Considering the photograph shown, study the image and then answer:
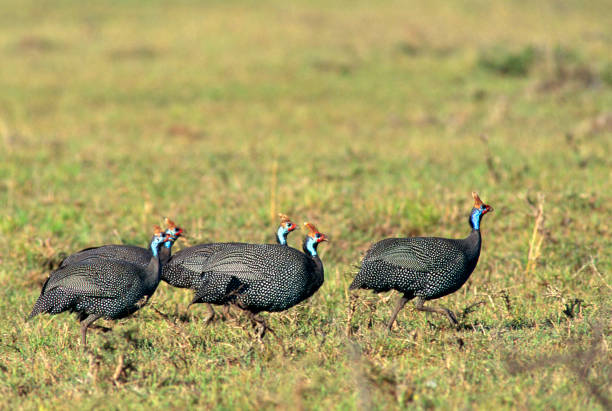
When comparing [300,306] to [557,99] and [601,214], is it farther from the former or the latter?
[557,99]

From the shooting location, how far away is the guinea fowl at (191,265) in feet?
17.3

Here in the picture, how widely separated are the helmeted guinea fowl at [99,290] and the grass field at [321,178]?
6.6 inches

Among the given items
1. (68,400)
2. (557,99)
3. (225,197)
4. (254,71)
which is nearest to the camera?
(68,400)

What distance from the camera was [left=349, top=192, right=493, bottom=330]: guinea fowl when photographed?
507cm

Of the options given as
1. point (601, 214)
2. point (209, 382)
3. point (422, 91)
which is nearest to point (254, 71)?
point (422, 91)

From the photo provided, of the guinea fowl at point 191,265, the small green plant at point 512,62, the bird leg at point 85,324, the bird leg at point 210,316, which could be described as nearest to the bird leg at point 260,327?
the guinea fowl at point 191,265

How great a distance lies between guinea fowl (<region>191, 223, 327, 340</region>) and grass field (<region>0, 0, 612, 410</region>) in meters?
0.17

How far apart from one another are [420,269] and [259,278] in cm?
93

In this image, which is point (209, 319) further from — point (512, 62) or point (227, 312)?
point (512, 62)

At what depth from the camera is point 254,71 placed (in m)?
15.8

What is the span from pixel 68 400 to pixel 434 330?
211 cm

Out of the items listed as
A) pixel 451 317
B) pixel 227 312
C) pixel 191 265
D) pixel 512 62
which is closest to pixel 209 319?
pixel 227 312

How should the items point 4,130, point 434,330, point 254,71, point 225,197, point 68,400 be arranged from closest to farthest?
point 68,400 < point 434,330 < point 225,197 < point 4,130 < point 254,71

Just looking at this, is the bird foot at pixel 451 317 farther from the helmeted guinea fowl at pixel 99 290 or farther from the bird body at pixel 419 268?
the helmeted guinea fowl at pixel 99 290
